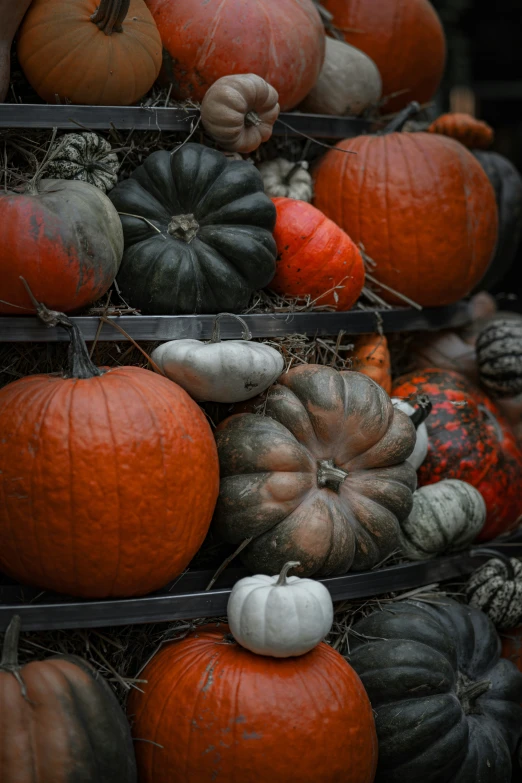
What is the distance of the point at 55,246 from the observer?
2436 millimetres

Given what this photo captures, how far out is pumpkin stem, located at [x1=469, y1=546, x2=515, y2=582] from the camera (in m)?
3.16

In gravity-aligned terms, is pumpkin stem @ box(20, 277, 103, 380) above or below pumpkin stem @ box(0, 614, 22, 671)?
above

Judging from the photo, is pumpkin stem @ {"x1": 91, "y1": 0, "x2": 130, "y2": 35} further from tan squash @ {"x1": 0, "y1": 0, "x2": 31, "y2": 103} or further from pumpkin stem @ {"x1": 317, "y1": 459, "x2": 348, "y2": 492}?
pumpkin stem @ {"x1": 317, "y1": 459, "x2": 348, "y2": 492}

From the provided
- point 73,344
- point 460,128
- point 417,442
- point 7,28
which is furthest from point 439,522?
point 7,28

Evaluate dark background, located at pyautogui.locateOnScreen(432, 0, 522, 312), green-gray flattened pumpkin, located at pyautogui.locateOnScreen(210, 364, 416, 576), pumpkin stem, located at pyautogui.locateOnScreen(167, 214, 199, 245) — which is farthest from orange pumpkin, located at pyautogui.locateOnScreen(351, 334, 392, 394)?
dark background, located at pyautogui.locateOnScreen(432, 0, 522, 312)

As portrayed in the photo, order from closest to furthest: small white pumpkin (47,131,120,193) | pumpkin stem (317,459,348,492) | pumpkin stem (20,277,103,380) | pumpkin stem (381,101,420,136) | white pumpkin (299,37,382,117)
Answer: pumpkin stem (20,277,103,380), pumpkin stem (317,459,348,492), small white pumpkin (47,131,120,193), white pumpkin (299,37,382,117), pumpkin stem (381,101,420,136)

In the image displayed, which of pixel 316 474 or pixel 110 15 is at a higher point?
pixel 110 15

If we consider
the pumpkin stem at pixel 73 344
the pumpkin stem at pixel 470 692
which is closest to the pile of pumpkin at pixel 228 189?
the pumpkin stem at pixel 73 344

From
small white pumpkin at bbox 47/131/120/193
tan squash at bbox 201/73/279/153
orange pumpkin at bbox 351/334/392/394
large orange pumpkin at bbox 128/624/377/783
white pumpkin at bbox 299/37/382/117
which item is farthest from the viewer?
white pumpkin at bbox 299/37/382/117

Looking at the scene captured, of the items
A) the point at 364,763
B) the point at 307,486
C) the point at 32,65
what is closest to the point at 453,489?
the point at 307,486

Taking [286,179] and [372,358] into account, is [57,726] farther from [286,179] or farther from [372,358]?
[286,179]

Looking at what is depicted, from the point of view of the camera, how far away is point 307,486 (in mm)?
2652

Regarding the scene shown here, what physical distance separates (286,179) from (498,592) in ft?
5.93

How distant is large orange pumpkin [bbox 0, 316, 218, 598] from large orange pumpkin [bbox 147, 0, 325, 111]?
1.27 metres
